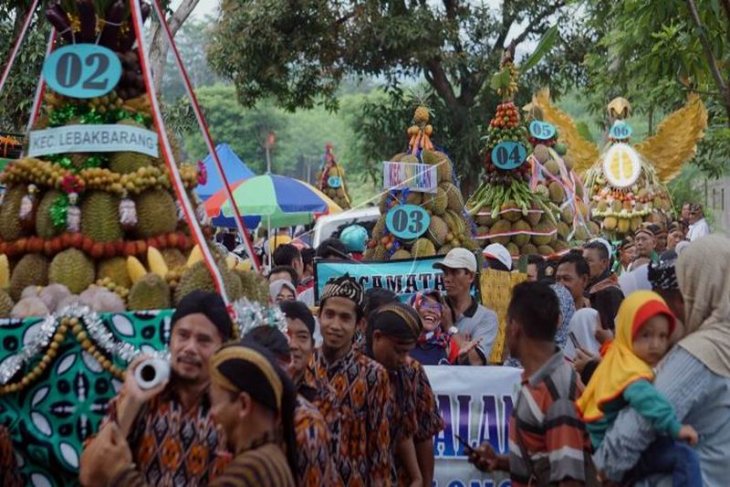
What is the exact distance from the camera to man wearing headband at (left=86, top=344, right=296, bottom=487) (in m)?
4.15

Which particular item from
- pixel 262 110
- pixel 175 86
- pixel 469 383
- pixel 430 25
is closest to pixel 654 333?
pixel 469 383

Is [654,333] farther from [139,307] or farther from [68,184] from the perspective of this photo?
[68,184]

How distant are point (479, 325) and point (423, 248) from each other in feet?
9.78

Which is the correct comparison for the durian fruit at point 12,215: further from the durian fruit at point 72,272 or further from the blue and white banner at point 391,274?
the blue and white banner at point 391,274

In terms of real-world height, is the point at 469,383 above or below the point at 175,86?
below

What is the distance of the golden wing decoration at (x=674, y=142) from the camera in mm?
25156

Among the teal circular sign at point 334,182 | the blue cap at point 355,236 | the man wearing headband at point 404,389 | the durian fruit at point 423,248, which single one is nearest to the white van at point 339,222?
the blue cap at point 355,236

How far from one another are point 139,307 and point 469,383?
285 cm

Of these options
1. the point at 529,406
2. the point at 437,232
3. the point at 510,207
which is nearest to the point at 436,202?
the point at 437,232

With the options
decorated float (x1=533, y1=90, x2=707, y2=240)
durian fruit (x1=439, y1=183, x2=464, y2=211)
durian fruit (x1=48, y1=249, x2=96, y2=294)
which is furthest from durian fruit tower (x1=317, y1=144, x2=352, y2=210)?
durian fruit (x1=48, y1=249, x2=96, y2=294)

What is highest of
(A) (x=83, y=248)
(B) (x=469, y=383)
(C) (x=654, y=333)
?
(A) (x=83, y=248)

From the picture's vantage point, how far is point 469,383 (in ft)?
27.5

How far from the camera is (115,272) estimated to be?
→ 6293 millimetres

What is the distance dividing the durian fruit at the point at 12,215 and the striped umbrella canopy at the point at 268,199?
11.6 meters
